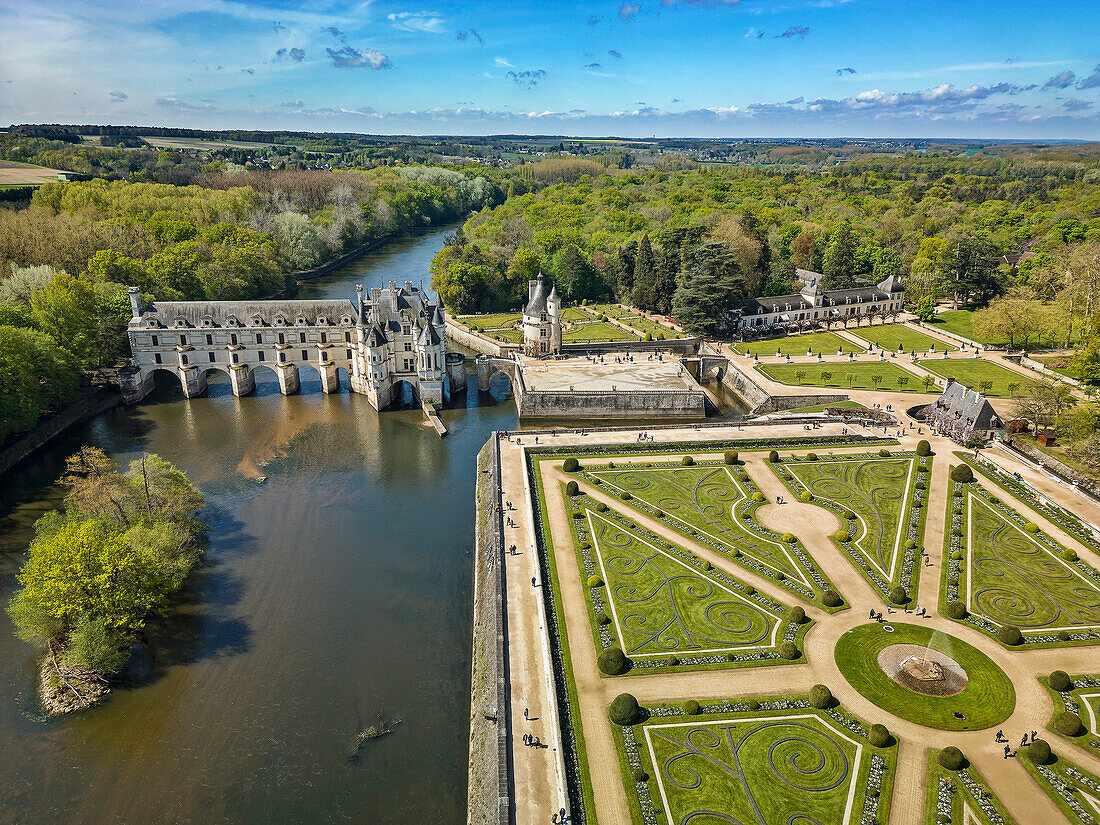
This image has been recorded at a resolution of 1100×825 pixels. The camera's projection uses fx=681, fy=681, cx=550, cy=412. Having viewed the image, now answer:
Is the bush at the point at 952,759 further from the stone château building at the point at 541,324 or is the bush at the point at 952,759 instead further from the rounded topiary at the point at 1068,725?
the stone château building at the point at 541,324

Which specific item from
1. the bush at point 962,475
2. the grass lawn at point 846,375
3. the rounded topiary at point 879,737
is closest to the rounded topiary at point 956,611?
the rounded topiary at point 879,737

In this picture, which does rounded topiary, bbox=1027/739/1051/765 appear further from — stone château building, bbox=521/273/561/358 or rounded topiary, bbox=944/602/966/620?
stone château building, bbox=521/273/561/358

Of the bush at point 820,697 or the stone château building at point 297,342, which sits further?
the stone château building at point 297,342

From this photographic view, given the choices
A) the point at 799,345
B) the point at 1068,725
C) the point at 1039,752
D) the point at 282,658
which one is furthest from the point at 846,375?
the point at 282,658

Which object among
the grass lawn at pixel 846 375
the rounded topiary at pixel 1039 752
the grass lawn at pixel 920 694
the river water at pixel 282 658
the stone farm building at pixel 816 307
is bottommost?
the river water at pixel 282 658

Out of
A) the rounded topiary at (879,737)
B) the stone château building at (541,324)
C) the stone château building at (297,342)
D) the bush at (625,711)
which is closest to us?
the rounded topiary at (879,737)

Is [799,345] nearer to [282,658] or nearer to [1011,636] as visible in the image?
[1011,636]
